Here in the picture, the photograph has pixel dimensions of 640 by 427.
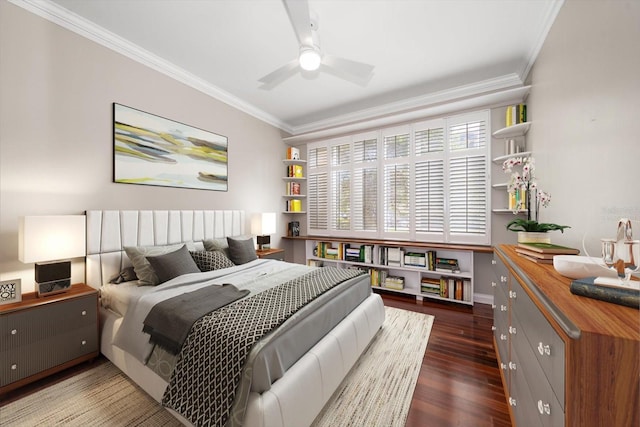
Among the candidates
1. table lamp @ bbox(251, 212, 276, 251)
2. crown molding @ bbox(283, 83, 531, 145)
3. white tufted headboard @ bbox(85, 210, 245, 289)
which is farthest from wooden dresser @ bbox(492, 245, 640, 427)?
table lamp @ bbox(251, 212, 276, 251)

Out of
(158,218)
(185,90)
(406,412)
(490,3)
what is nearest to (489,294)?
(406,412)

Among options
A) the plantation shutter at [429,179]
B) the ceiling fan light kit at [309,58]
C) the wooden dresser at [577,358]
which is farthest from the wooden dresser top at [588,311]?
the plantation shutter at [429,179]

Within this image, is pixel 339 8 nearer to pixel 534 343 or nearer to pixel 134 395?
pixel 534 343

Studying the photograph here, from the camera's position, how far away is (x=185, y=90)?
3.18 meters

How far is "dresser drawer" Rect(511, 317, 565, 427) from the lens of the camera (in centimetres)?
78

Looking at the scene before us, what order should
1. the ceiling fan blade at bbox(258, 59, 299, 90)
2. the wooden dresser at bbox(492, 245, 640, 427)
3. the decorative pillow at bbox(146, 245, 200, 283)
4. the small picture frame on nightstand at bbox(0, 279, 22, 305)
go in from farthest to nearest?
the decorative pillow at bbox(146, 245, 200, 283) < the ceiling fan blade at bbox(258, 59, 299, 90) < the small picture frame on nightstand at bbox(0, 279, 22, 305) < the wooden dresser at bbox(492, 245, 640, 427)

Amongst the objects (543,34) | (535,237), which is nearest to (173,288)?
(535,237)

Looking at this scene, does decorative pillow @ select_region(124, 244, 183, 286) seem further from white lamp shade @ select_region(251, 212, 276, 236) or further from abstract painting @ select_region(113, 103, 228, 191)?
white lamp shade @ select_region(251, 212, 276, 236)

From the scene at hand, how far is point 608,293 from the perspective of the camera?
0.79m

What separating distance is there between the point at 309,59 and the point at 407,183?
2582 millimetres

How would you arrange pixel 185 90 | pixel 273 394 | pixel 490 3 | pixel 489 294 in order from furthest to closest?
pixel 489 294 → pixel 185 90 → pixel 490 3 → pixel 273 394

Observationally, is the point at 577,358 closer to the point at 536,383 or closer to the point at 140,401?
the point at 536,383

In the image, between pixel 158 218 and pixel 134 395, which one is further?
pixel 158 218

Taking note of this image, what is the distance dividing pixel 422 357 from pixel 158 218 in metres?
3.08
